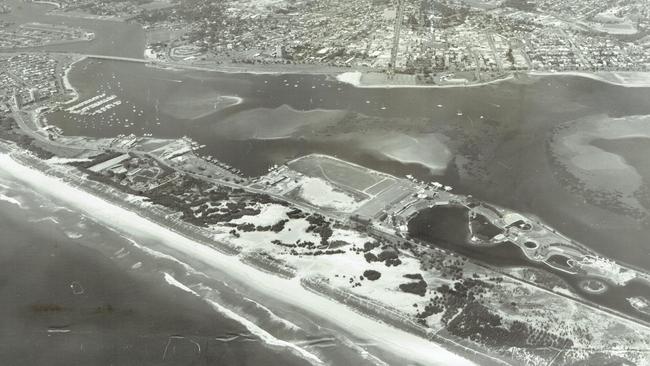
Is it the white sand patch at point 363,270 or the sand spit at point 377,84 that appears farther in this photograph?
the sand spit at point 377,84

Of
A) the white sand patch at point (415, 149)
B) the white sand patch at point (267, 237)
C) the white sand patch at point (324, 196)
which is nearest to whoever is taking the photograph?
the white sand patch at point (267, 237)

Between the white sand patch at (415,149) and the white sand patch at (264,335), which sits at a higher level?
the white sand patch at (415,149)

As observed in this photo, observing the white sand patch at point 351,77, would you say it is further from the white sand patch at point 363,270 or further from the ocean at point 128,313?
the ocean at point 128,313

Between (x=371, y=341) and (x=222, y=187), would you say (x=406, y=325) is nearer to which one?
(x=371, y=341)

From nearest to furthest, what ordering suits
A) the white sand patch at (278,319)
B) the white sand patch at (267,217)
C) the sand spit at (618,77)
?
the white sand patch at (278,319) → the white sand patch at (267,217) → the sand spit at (618,77)

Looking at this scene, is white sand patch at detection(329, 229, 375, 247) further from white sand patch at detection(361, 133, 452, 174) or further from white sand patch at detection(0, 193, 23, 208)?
white sand patch at detection(0, 193, 23, 208)

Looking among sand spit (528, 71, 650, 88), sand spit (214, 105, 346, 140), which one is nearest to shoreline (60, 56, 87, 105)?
sand spit (214, 105, 346, 140)

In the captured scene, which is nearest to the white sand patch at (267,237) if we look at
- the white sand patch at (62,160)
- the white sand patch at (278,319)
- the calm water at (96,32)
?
the white sand patch at (278,319)
